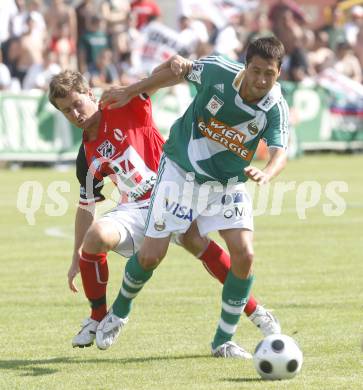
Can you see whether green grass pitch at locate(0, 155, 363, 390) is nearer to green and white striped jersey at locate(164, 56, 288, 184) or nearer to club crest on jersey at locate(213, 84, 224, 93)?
green and white striped jersey at locate(164, 56, 288, 184)

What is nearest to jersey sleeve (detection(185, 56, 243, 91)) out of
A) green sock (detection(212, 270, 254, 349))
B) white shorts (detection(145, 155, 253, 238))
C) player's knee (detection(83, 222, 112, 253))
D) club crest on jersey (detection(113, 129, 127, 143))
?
white shorts (detection(145, 155, 253, 238))

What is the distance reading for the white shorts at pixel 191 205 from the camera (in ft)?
22.3

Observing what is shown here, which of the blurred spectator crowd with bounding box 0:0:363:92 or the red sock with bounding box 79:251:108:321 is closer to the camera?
the red sock with bounding box 79:251:108:321

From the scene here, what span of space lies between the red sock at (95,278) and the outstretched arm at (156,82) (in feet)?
3.34

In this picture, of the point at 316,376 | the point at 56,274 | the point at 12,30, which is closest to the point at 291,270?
the point at 56,274

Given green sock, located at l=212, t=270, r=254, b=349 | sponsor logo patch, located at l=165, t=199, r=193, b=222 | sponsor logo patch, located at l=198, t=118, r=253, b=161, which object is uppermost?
sponsor logo patch, located at l=198, t=118, r=253, b=161

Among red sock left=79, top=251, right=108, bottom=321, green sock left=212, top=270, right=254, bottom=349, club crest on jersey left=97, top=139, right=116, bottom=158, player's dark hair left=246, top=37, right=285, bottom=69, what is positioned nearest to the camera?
player's dark hair left=246, top=37, right=285, bottom=69

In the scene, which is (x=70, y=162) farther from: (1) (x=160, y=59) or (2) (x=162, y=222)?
(2) (x=162, y=222)

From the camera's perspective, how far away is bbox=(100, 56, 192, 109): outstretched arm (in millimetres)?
6715

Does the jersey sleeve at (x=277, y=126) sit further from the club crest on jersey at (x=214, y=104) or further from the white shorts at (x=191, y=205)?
the white shorts at (x=191, y=205)

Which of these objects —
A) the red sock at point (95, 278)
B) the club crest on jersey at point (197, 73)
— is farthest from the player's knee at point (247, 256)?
the club crest on jersey at point (197, 73)

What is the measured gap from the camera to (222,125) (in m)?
6.75

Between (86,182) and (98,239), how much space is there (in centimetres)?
62

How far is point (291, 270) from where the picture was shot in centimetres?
1001
